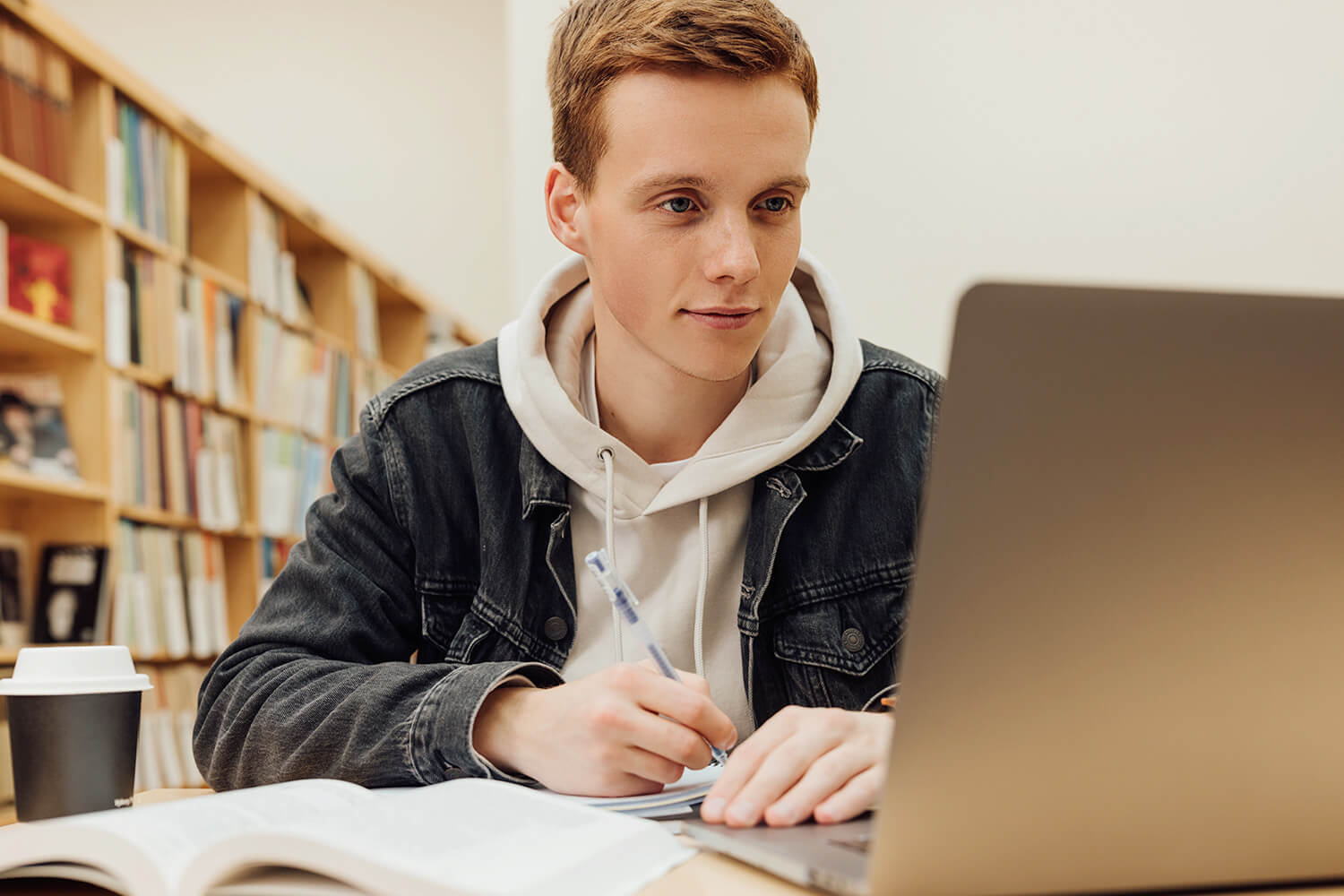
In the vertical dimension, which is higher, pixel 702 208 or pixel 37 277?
pixel 37 277

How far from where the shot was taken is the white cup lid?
733 millimetres

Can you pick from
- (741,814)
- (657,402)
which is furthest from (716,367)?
(741,814)

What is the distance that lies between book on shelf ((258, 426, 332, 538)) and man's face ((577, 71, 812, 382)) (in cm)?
230

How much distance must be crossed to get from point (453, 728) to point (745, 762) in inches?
12.3

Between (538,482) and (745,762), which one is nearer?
(745,762)

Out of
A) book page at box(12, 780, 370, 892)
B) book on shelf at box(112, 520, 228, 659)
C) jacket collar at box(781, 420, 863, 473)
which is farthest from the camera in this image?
book on shelf at box(112, 520, 228, 659)

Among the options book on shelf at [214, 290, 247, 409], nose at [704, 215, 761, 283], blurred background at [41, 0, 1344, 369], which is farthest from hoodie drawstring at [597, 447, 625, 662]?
book on shelf at [214, 290, 247, 409]

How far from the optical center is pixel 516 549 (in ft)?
4.05

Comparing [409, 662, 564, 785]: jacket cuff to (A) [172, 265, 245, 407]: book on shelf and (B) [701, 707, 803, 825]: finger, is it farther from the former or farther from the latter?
(A) [172, 265, 245, 407]: book on shelf

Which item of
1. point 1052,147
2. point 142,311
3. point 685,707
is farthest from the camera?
point 142,311

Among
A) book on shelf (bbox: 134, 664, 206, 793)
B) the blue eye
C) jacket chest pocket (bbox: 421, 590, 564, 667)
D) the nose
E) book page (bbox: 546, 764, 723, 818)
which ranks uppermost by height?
the blue eye

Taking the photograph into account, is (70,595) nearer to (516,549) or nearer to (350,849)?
(516,549)

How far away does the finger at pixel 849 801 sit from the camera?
1.98 feet

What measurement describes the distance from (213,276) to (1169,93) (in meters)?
2.49
